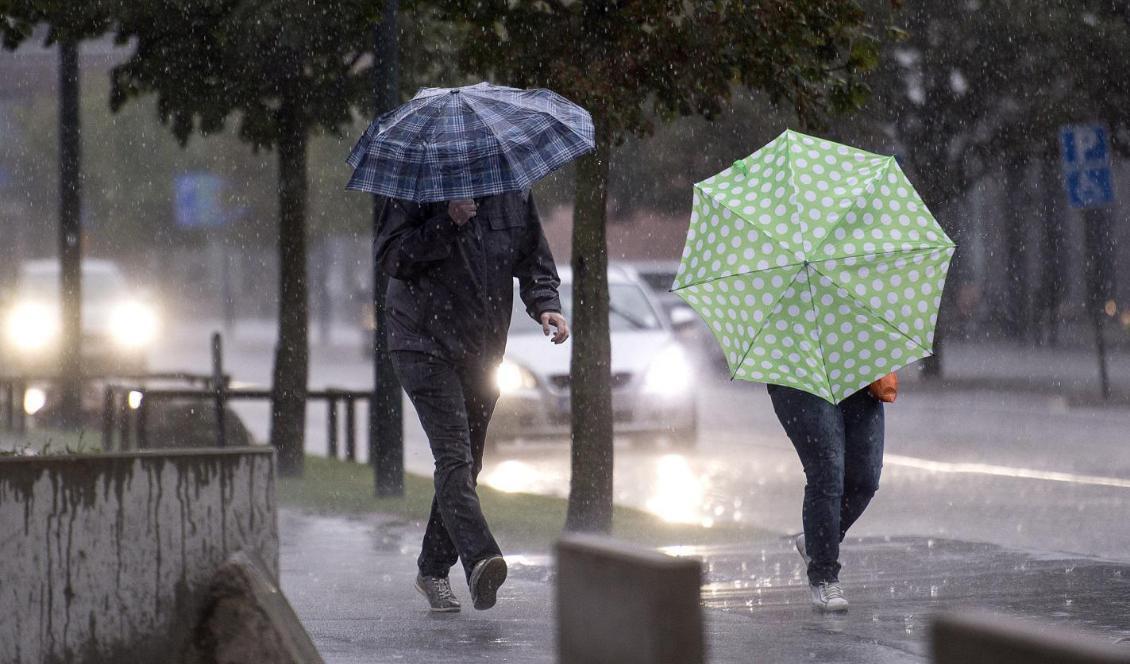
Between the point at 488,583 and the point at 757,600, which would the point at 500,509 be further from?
the point at 488,583

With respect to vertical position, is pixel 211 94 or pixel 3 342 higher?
pixel 211 94

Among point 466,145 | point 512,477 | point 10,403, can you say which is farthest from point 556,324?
point 10,403

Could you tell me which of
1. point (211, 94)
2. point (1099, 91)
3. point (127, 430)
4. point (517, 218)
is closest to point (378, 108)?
point (211, 94)

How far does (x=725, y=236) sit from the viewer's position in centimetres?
693

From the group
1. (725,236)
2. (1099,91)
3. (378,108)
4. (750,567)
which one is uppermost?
(1099,91)

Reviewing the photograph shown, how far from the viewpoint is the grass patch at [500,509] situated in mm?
9938

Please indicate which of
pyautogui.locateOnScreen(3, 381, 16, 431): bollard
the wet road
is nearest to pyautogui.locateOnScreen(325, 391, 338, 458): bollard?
the wet road

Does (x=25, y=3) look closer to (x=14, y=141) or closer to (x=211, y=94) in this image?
(x=211, y=94)

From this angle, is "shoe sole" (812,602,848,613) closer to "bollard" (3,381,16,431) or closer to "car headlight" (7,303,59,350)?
"bollard" (3,381,16,431)

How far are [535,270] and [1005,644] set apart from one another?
4566 millimetres

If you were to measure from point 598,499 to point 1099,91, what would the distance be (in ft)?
47.3

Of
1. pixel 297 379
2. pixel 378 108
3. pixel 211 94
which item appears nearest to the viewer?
pixel 378 108

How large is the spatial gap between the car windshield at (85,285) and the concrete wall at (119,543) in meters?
22.3

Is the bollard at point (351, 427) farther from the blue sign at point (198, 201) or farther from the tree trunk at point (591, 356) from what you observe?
the blue sign at point (198, 201)
